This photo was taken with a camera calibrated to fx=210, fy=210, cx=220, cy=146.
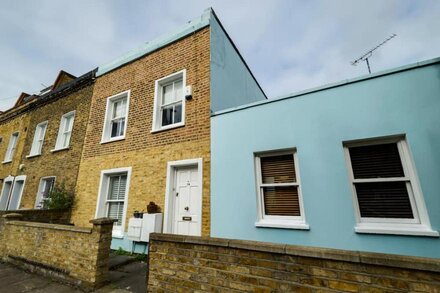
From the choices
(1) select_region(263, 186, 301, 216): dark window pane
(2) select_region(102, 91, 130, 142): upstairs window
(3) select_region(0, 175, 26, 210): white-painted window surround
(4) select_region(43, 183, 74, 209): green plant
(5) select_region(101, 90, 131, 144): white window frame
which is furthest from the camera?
(3) select_region(0, 175, 26, 210): white-painted window surround

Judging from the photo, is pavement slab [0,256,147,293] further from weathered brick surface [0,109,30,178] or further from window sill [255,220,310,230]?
weathered brick surface [0,109,30,178]

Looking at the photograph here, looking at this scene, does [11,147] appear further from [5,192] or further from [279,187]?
[279,187]

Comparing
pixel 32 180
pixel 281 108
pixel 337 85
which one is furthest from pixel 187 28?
pixel 32 180

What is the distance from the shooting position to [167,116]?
7156 mm

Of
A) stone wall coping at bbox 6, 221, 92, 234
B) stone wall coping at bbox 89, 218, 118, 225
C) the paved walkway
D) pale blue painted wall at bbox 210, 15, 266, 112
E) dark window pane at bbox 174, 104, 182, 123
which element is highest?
pale blue painted wall at bbox 210, 15, 266, 112

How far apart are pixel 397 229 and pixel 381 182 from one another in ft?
2.69

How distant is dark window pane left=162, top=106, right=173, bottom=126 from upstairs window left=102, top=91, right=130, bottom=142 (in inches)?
64.1

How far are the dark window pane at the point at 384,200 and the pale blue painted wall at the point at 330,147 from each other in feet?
0.95

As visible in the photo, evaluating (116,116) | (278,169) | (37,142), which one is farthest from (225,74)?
(37,142)

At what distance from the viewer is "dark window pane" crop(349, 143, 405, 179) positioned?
390 centimetres

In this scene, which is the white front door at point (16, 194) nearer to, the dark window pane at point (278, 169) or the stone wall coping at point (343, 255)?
the dark window pane at point (278, 169)

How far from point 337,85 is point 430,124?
5.50ft

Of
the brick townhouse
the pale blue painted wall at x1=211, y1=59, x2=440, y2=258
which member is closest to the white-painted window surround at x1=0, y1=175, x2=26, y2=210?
the brick townhouse

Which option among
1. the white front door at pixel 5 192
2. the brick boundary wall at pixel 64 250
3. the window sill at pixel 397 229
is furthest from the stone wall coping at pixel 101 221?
the white front door at pixel 5 192
